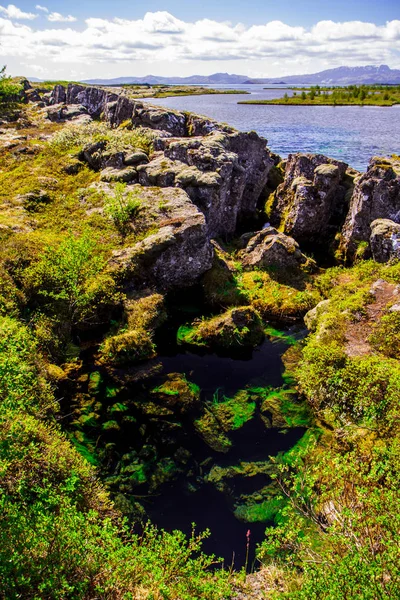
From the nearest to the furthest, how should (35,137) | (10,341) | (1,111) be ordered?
(10,341) → (35,137) → (1,111)

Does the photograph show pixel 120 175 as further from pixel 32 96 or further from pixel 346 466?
pixel 32 96

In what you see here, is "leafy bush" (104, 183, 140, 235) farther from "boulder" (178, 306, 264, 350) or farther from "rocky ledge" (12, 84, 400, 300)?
"boulder" (178, 306, 264, 350)

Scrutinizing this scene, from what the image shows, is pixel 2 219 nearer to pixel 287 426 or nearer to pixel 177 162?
pixel 177 162

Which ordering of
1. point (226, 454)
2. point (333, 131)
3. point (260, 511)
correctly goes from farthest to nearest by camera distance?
point (333, 131) → point (226, 454) → point (260, 511)

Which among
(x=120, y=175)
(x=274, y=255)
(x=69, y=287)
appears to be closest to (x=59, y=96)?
(x=120, y=175)

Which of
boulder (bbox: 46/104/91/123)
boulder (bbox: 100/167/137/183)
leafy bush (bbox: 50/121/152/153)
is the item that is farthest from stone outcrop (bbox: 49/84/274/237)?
boulder (bbox: 46/104/91/123)

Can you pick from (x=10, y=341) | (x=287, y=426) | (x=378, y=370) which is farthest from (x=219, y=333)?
(x=10, y=341)

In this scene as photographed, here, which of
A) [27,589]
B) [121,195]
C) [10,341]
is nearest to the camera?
[27,589]
